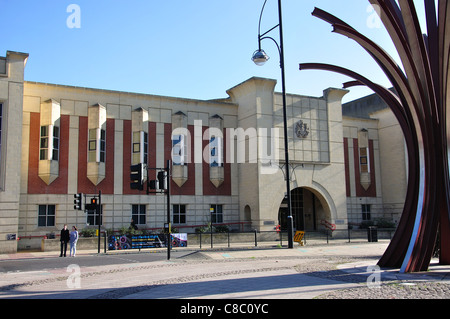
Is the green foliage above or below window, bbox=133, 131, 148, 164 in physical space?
below

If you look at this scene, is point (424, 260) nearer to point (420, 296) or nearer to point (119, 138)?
point (420, 296)

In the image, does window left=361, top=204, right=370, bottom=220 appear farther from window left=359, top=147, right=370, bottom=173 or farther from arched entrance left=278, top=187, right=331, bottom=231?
arched entrance left=278, top=187, right=331, bottom=231

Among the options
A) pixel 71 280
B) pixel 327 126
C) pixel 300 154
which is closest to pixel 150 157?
pixel 300 154

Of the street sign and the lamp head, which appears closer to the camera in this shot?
the lamp head

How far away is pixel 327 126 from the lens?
35.9 m

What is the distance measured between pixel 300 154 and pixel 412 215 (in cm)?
2186

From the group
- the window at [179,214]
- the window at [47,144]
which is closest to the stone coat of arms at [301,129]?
the window at [179,214]

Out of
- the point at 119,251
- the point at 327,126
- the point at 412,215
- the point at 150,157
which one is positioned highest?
the point at 327,126

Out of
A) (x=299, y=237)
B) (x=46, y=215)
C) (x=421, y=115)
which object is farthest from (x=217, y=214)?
(x=421, y=115)

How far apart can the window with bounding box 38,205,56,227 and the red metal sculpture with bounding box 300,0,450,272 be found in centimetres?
2205

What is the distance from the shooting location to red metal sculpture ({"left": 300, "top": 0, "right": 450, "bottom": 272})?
1172 centimetres

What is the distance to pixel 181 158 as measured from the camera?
106ft

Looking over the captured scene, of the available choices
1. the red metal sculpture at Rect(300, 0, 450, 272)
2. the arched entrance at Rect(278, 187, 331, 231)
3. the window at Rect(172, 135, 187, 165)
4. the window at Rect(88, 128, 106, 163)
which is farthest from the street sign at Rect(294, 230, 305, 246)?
the window at Rect(88, 128, 106, 163)

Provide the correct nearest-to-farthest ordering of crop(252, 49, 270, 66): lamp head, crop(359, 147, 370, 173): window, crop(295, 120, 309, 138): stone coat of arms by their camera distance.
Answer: crop(252, 49, 270, 66): lamp head
crop(295, 120, 309, 138): stone coat of arms
crop(359, 147, 370, 173): window
